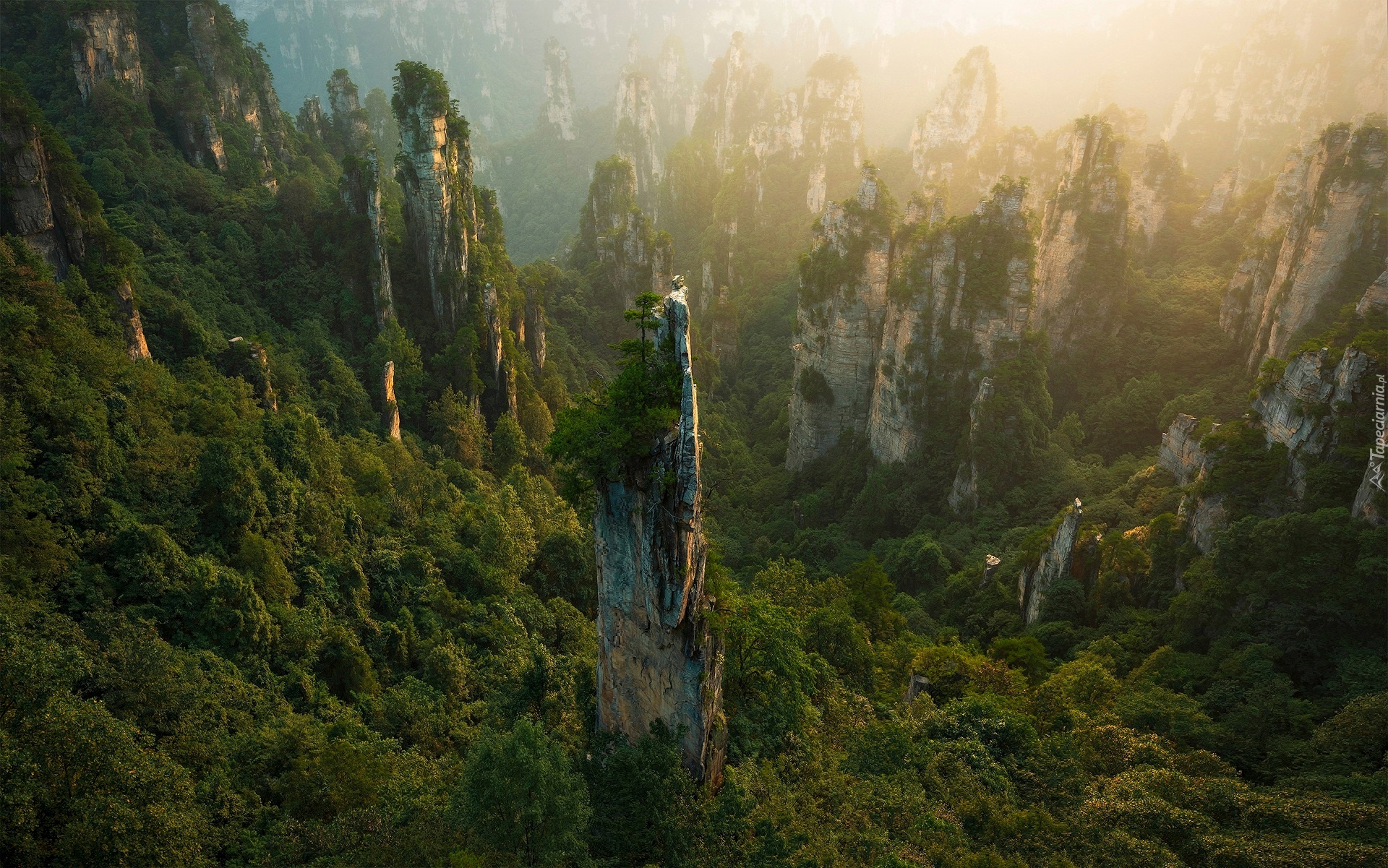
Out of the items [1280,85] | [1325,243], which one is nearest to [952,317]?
[1325,243]

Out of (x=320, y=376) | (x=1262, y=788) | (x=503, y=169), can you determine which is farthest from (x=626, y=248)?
(x=503, y=169)

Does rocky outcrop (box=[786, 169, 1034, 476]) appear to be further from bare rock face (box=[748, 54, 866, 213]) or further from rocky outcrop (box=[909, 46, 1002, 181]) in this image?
bare rock face (box=[748, 54, 866, 213])

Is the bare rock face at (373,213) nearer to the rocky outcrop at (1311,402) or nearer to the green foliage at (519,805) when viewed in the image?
the green foliage at (519,805)

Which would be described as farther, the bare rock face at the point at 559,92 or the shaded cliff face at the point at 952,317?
the bare rock face at the point at 559,92

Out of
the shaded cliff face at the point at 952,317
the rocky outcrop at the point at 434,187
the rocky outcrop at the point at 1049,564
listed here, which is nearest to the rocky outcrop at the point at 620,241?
the rocky outcrop at the point at 434,187

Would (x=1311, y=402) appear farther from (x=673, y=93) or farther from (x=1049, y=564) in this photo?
(x=673, y=93)

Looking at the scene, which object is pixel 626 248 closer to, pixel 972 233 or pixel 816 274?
pixel 816 274
